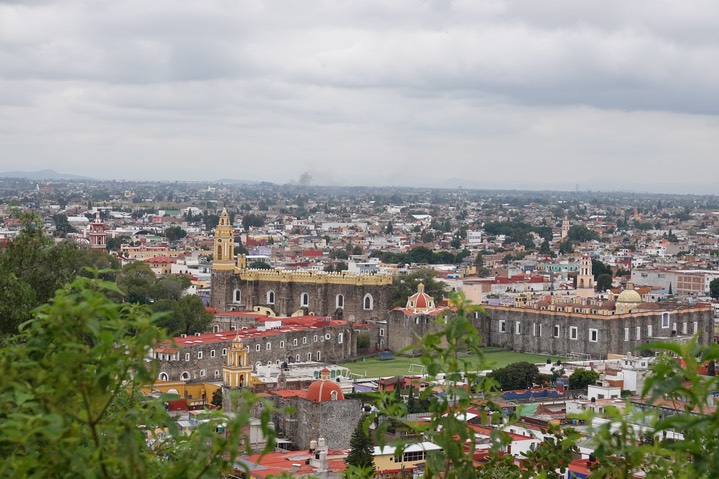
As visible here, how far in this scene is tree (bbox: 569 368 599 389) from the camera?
1213 inches

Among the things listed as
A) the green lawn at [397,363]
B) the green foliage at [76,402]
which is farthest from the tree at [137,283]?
the green foliage at [76,402]

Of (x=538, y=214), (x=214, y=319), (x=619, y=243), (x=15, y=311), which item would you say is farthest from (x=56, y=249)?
(x=538, y=214)

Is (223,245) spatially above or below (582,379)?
above

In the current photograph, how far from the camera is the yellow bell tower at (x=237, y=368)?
2841cm

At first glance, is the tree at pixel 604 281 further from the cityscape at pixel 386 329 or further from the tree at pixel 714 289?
the tree at pixel 714 289

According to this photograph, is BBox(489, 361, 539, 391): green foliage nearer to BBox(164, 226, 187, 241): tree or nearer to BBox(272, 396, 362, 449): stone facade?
BBox(272, 396, 362, 449): stone facade

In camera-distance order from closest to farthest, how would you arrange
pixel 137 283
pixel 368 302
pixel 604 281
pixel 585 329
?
1. pixel 585 329
2. pixel 368 302
3. pixel 137 283
4. pixel 604 281

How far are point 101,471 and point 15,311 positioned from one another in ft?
31.0

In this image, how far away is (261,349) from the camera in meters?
34.7

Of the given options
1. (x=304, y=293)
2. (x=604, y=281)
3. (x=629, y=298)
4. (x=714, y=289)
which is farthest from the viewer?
(x=604, y=281)

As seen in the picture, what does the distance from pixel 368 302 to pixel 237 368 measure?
15.3 m

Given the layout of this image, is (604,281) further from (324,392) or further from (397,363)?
(324,392)

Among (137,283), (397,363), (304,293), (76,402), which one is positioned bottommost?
(397,363)

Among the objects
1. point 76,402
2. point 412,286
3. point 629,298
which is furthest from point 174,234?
point 76,402
